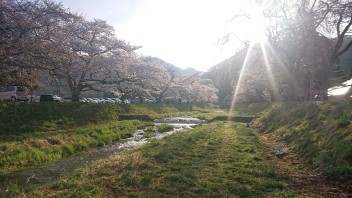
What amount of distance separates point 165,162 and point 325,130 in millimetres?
7109

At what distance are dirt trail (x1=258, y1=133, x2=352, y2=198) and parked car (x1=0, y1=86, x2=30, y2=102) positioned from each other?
29887mm

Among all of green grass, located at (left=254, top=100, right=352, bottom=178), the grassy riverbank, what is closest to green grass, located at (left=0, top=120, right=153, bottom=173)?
the grassy riverbank

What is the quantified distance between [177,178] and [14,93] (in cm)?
2962

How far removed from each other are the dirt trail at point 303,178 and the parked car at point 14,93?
98.1 feet

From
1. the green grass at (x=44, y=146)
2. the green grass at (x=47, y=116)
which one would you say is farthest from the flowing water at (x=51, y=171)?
the green grass at (x=47, y=116)

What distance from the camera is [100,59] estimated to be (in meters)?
37.9

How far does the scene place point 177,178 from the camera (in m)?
9.38

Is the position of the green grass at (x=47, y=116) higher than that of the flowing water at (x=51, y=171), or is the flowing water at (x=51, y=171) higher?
the green grass at (x=47, y=116)

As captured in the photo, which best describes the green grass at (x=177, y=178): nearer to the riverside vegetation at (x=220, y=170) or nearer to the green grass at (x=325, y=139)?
the riverside vegetation at (x=220, y=170)

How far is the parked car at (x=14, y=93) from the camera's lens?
31.6 metres

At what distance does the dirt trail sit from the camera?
25.6 feet

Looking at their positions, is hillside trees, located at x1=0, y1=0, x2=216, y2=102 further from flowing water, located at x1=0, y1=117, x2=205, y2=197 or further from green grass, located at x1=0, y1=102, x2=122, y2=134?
flowing water, located at x1=0, y1=117, x2=205, y2=197

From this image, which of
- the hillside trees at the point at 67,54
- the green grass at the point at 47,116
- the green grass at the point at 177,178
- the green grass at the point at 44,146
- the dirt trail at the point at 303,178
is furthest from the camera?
the green grass at the point at 47,116

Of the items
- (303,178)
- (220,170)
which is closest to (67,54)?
(220,170)
